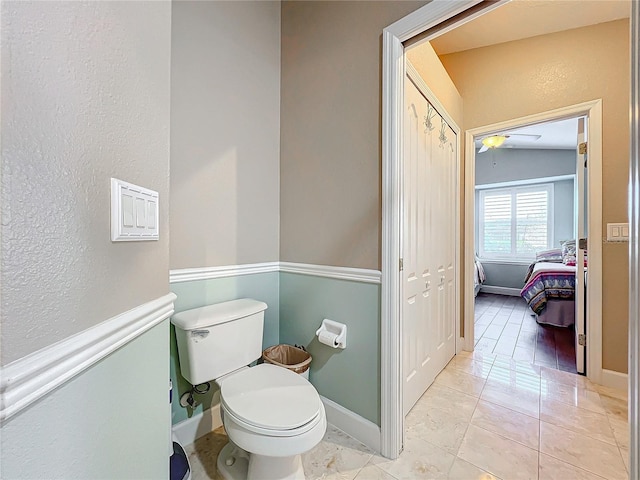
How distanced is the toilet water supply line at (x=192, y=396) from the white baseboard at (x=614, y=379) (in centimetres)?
276

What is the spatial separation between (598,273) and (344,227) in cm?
201

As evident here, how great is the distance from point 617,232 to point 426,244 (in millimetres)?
1412

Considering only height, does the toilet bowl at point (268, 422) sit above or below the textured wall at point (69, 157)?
below

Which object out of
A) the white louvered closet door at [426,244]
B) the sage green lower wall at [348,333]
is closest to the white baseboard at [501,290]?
the white louvered closet door at [426,244]

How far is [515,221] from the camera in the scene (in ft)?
17.7

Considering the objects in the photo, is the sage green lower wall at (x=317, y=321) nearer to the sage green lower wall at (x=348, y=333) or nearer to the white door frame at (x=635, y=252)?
the sage green lower wall at (x=348, y=333)

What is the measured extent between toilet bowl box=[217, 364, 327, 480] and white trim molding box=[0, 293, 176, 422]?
2.03 feet

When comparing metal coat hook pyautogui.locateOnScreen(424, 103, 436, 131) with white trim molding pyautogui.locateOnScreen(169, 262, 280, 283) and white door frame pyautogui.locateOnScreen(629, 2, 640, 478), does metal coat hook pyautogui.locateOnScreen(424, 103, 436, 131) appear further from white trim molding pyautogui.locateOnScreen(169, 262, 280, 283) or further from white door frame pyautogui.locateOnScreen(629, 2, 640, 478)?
white trim molding pyautogui.locateOnScreen(169, 262, 280, 283)

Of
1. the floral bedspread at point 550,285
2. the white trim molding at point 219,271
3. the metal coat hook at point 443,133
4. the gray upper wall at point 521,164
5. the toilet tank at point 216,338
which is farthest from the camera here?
the gray upper wall at point 521,164

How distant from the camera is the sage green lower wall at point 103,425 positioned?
37 centimetres

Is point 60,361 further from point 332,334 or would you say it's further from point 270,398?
point 332,334

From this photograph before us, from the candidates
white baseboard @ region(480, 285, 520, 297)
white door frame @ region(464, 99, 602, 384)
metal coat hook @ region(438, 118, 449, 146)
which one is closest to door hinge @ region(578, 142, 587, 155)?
white door frame @ region(464, 99, 602, 384)

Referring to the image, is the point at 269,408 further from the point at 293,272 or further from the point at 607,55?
the point at 607,55

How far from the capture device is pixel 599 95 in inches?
81.4
